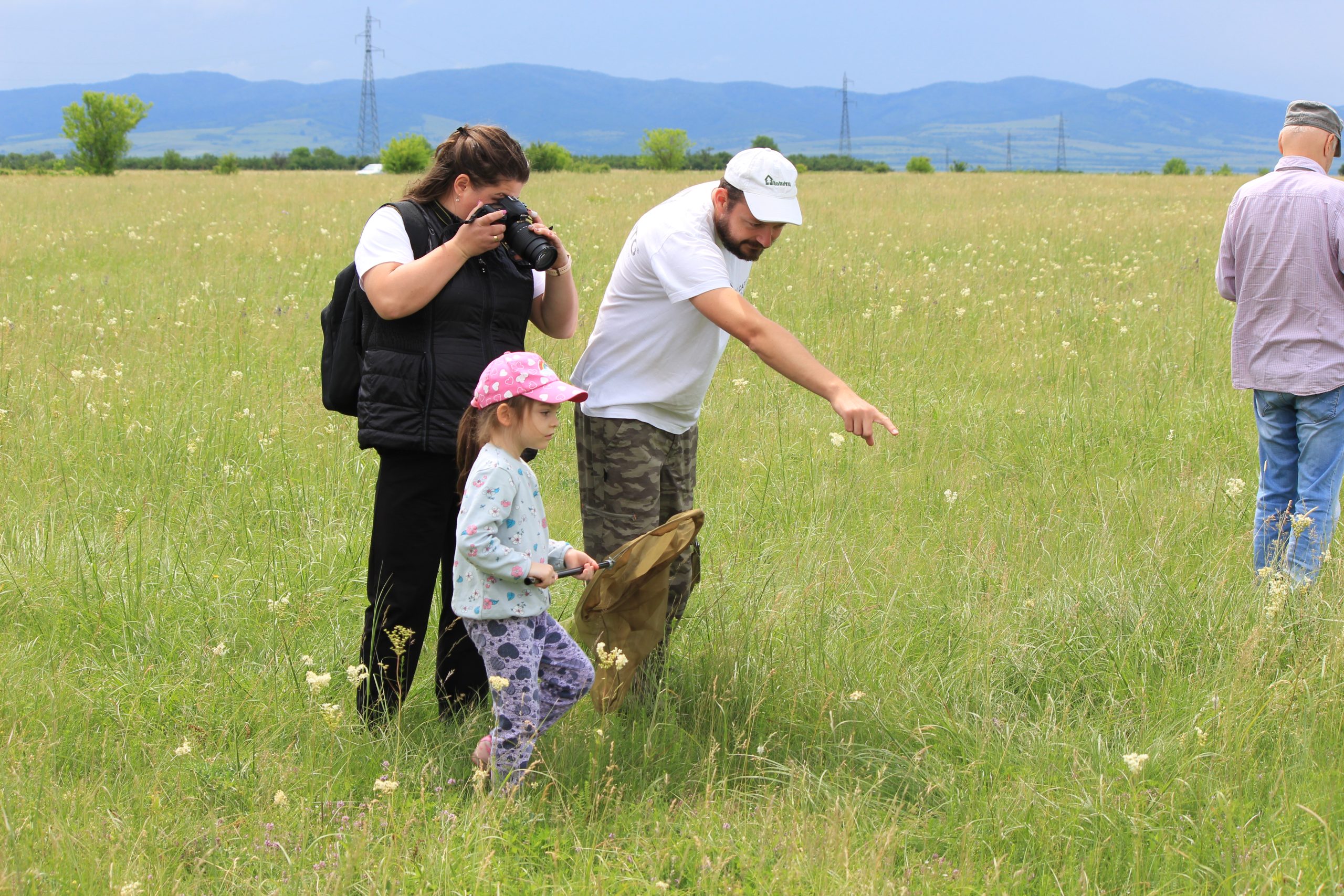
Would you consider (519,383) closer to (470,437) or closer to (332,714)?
(470,437)

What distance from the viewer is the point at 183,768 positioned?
120 inches

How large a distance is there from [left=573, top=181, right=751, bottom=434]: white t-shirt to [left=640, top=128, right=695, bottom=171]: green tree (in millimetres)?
60225

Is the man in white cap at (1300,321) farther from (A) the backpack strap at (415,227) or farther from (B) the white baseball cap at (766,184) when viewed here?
(A) the backpack strap at (415,227)

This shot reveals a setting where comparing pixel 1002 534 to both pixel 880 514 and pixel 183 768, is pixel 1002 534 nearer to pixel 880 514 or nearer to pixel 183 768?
pixel 880 514

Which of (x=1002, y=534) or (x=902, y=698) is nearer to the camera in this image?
(x=902, y=698)

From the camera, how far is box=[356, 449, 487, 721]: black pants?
338cm

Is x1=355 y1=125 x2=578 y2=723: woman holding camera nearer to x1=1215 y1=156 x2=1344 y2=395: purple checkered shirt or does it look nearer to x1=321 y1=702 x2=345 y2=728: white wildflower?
x1=321 y1=702 x2=345 y2=728: white wildflower

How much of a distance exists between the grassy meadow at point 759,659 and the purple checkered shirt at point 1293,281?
33.7 inches

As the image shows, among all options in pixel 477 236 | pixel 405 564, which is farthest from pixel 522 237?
pixel 405 564

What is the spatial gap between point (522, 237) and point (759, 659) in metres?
1.71

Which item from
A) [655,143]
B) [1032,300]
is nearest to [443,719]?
[1032,300]

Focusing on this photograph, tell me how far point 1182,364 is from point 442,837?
7.12 meters

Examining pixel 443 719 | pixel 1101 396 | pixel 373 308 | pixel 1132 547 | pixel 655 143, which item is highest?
pixel 655 143

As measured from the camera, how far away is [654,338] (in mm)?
3494
